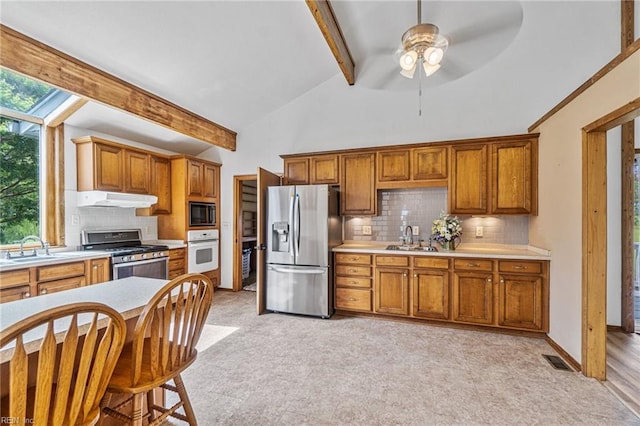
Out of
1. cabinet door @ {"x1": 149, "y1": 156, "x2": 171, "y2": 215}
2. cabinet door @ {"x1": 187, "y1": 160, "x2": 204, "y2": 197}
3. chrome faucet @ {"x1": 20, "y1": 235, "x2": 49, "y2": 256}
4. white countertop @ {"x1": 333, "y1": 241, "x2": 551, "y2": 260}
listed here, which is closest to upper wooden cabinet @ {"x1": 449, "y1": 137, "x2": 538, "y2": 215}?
white countertop @ {"x1": 333, "y1": 241, "x2": 551, "y2": 260}

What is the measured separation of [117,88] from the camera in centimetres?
301

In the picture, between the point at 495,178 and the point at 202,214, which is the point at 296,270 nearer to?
the point at 202,214

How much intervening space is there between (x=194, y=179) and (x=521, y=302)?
4787mm

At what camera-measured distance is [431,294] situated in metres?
3.38

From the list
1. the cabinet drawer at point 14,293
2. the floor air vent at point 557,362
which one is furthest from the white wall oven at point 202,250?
the floor air vent at point 557,362

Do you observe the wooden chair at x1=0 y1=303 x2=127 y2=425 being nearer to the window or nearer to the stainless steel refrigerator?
the stainless steel refrigerator

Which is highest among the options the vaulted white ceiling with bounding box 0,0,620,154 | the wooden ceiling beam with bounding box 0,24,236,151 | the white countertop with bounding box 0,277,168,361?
the vaulted white ceiling with bounding box 0,0,620,154

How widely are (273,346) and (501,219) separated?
324 centimetres

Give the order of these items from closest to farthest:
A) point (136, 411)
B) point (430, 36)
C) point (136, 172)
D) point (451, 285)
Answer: point (136, 411) → point (430, 36) → point (451, 285) → point (136, 172)

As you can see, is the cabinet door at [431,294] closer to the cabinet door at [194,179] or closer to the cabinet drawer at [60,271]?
the cabinet door at [194,179]

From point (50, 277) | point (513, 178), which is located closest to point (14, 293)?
point (50, 277)

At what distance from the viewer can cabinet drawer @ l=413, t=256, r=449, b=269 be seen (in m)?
3.33

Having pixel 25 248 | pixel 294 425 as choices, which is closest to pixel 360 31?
pixel 294 425

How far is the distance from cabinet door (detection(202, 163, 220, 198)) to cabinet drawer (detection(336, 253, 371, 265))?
8.61ft
